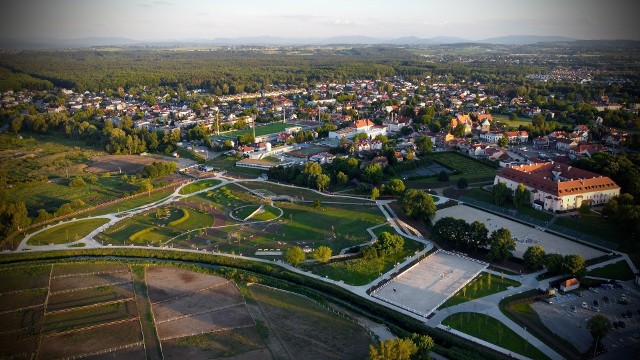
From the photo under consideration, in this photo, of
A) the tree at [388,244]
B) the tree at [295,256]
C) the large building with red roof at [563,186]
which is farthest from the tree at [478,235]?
the tree at [295,256]

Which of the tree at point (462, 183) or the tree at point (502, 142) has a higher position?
the tree at point (502, 142)

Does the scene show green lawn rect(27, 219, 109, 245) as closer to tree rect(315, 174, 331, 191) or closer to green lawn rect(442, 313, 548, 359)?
tree rect(315, 174, 331, 191)

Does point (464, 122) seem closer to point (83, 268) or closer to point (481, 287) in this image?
point (481, 287)

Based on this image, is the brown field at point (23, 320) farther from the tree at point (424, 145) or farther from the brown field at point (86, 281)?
the tree at point (424, 145)

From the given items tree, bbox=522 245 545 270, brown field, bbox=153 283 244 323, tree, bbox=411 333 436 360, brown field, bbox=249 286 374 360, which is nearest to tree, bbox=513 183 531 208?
tree, bbox=522 245 545 270

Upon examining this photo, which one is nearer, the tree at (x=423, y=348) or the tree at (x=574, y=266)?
the tree at (x=423, y=348)

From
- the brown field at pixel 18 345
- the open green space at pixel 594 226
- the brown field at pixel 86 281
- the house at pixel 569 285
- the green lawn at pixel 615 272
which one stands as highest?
the open green space at pixel 594 226

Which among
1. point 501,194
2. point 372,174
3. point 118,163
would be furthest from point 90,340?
point 118,163

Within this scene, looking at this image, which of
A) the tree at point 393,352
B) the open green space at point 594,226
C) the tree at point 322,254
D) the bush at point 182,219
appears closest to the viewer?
the tree at point 393,352

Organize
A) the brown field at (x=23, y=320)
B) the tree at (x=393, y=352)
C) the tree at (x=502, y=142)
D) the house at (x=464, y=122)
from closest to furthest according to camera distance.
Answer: the tree at (x=393, y=352)
the brown field at (x=23, y=320)
the tree at (x=502, y=142)
the house at (x=464, y=122)
